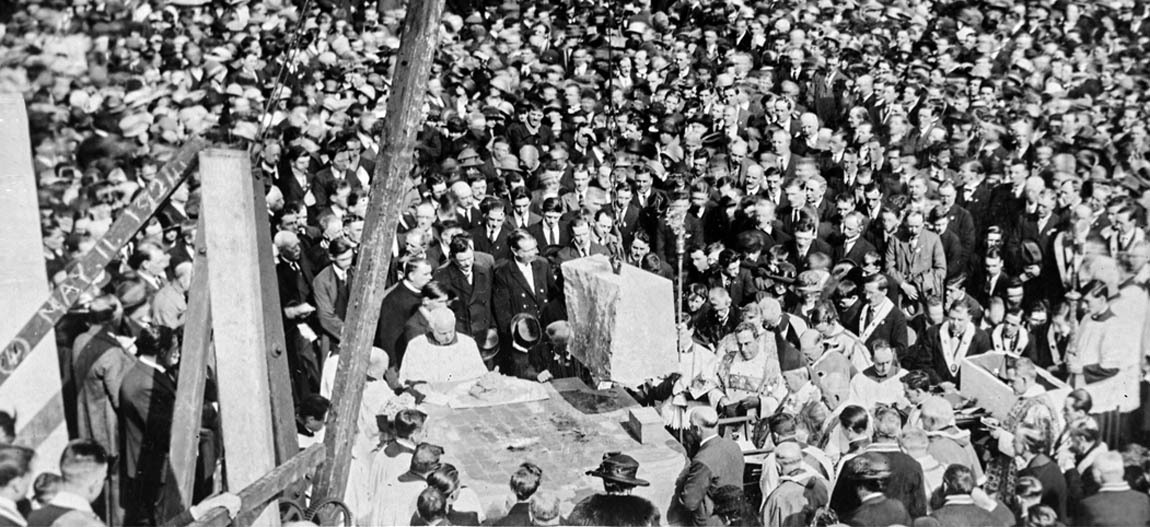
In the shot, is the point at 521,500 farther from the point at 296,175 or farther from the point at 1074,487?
the point at 1074,487

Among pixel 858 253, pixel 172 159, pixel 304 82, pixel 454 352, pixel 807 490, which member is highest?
pixel 304 82

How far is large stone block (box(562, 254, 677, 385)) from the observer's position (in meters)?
6.21

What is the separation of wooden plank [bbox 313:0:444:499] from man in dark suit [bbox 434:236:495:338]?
1.16m

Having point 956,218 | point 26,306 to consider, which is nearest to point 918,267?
point 956,218

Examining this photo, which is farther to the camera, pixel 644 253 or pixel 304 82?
pixel 304 82

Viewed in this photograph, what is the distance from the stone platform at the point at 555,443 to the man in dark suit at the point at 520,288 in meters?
0.41

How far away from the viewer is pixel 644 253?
645 cm

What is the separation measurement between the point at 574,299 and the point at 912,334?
2.03 metres

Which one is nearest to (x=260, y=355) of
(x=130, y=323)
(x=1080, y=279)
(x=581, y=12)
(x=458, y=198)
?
(x=130, y=323)

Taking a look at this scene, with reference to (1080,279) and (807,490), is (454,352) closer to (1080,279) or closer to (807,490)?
(807,490)

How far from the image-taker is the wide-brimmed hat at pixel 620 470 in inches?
236

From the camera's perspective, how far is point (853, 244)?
21.5 ft

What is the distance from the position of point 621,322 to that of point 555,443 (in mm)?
783

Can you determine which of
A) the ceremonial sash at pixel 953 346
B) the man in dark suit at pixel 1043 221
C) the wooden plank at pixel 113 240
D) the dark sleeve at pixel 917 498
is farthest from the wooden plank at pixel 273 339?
the man in dark suit at pixel 1043 221
